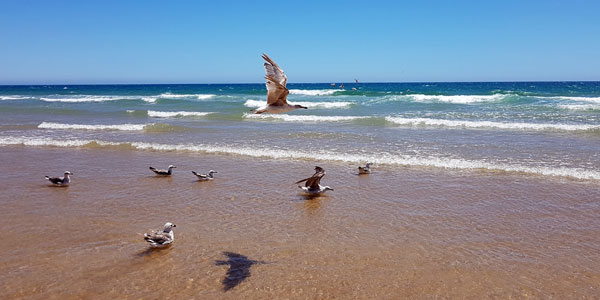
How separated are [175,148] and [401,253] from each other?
996 cm

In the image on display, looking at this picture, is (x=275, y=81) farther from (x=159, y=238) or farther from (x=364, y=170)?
(x=364, y=170)

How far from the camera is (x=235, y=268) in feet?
17.0

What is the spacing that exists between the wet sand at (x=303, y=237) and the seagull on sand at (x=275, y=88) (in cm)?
172

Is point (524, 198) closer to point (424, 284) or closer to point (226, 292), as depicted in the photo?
point (424, 284)

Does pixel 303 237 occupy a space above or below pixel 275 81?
below

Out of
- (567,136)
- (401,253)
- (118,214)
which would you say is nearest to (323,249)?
(401,253)

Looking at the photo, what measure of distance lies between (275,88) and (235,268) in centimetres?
353

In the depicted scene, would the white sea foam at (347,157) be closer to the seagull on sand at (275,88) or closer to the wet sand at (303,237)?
the wet sand at (303,237)

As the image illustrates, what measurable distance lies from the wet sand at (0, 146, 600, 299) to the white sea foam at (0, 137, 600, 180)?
551 mm

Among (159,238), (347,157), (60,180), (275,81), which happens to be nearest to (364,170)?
(347,157)

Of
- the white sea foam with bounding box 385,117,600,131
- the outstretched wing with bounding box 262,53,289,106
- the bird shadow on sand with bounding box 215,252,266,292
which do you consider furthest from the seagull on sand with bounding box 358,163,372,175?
the white sea foam with bounding box 385,117,600,131

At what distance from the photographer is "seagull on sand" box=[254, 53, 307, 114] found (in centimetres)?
727

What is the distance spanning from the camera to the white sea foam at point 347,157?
993cm

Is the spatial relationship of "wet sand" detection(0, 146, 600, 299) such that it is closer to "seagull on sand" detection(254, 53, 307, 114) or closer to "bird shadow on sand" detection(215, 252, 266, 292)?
"bird shadow on sand" detection(215, 252, 266, 292)
